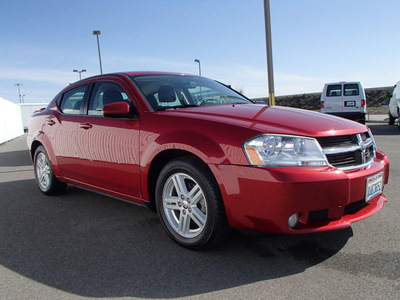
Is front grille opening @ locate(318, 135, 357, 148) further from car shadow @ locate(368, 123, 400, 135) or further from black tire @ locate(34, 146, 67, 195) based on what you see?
car shadow @ locate(368, 123, 400, 135)

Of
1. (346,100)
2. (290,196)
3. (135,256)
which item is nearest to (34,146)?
(135,256)

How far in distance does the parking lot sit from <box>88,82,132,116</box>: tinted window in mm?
1216

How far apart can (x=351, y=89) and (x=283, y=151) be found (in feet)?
42.6

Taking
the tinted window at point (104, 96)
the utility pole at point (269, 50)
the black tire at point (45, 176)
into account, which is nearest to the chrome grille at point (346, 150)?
the tinted window at point (104, 96)

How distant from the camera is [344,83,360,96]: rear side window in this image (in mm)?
13969

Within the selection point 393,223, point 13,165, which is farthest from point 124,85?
point 13,165

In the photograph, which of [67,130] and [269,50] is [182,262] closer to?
[67,130]

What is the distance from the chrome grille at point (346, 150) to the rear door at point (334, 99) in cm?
1209

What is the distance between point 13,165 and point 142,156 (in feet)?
21.6

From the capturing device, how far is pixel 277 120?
9.11 ft

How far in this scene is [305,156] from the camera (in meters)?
2.48

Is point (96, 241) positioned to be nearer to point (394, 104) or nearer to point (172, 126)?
point (172, 126)

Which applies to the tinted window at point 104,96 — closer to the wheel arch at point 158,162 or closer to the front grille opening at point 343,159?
the wheel arch at point 158,162

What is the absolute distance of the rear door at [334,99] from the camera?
1414 centimetres
